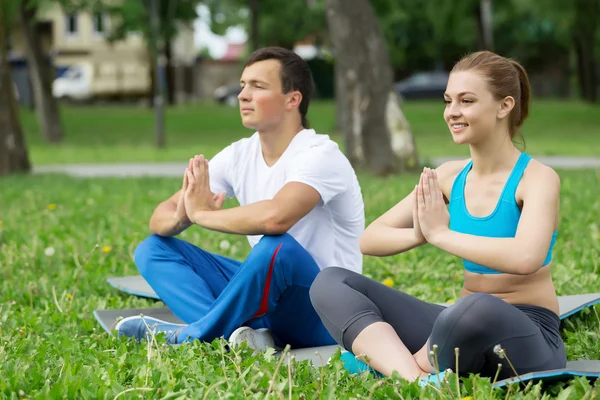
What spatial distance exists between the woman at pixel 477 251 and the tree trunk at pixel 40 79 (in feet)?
69.5

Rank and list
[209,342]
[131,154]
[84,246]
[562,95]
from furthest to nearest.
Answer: [562,95] < [131,154] < [84,246] < [209,342]

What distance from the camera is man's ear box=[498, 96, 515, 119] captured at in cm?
367

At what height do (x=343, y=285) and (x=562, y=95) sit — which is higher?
(x=343, y=285)

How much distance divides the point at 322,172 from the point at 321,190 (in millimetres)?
84

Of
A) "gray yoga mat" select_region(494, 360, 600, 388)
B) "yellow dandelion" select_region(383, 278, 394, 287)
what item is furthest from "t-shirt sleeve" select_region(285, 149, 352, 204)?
"yellow dandelion" select_region(383, 278, 394, 287)

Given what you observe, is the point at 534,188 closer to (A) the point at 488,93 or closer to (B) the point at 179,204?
(A) the point at 488,93

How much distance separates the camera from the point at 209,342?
14.4ft

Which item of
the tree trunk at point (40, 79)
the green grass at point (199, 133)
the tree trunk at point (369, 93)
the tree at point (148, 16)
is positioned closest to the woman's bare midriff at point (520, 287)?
the tree trunk at point (369, 93)

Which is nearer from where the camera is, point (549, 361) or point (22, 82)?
point (549, 361)

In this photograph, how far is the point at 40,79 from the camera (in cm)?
2395

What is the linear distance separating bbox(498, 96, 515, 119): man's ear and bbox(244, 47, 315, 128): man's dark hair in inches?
49.5

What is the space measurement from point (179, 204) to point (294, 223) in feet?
1.96

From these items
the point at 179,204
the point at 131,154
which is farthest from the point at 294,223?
the point at 131,154

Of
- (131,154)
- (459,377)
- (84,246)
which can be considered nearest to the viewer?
(459,377)
